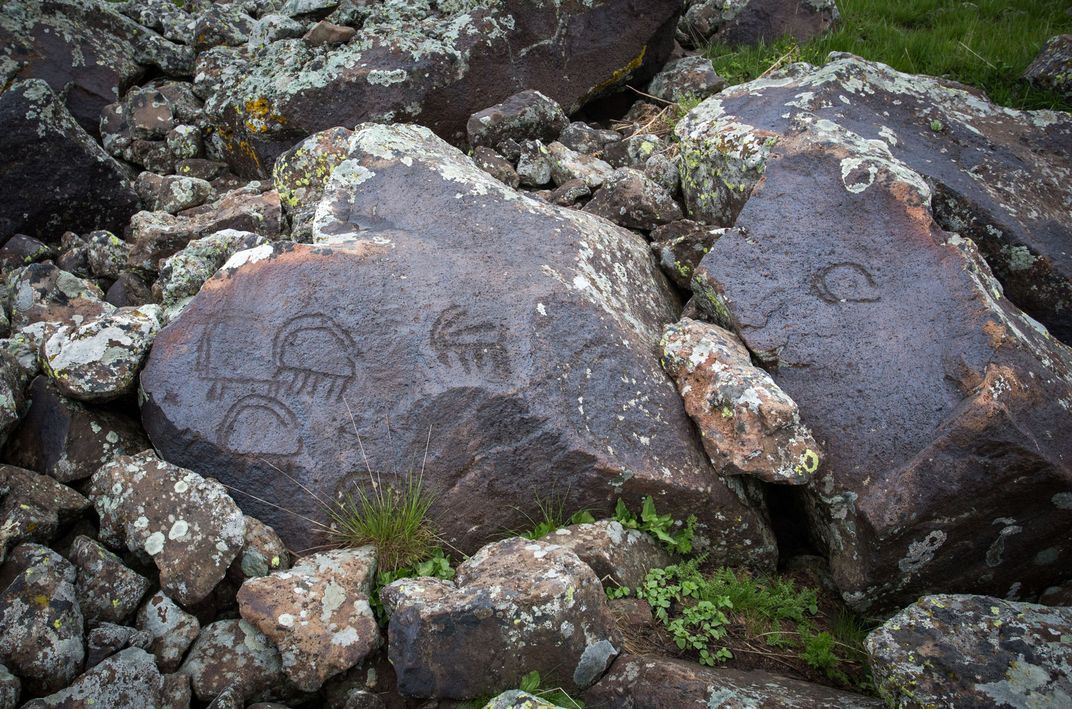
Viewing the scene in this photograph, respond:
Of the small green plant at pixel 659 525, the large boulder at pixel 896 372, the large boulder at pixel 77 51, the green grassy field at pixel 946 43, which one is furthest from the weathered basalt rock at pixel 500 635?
the large boulder at pixel 77 51

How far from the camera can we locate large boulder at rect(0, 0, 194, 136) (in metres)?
6.80

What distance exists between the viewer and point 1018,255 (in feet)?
15.3

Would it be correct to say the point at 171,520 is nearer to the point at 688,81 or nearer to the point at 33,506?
the point at 33,506

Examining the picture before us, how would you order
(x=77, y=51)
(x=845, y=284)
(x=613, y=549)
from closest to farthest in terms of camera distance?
(x=613, y=549) < (x=845, y=284) < (x=77, y=51)

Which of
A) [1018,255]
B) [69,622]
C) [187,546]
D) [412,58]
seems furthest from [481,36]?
[69,622]

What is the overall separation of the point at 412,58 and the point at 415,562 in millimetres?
4168

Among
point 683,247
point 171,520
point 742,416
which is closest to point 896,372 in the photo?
point 742,416

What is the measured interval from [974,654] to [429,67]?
5.23m

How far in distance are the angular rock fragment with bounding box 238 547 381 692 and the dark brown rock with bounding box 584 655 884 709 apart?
91 cm

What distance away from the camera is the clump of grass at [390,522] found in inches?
140

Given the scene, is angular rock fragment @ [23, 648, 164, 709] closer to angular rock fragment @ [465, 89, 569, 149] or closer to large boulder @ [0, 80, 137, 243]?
large boulder @ [0, 80, 137, 243]

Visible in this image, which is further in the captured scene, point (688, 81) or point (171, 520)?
point (688, 81)

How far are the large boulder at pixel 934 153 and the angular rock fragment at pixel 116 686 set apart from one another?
376 centimetres

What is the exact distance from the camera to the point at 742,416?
364 centimetres
